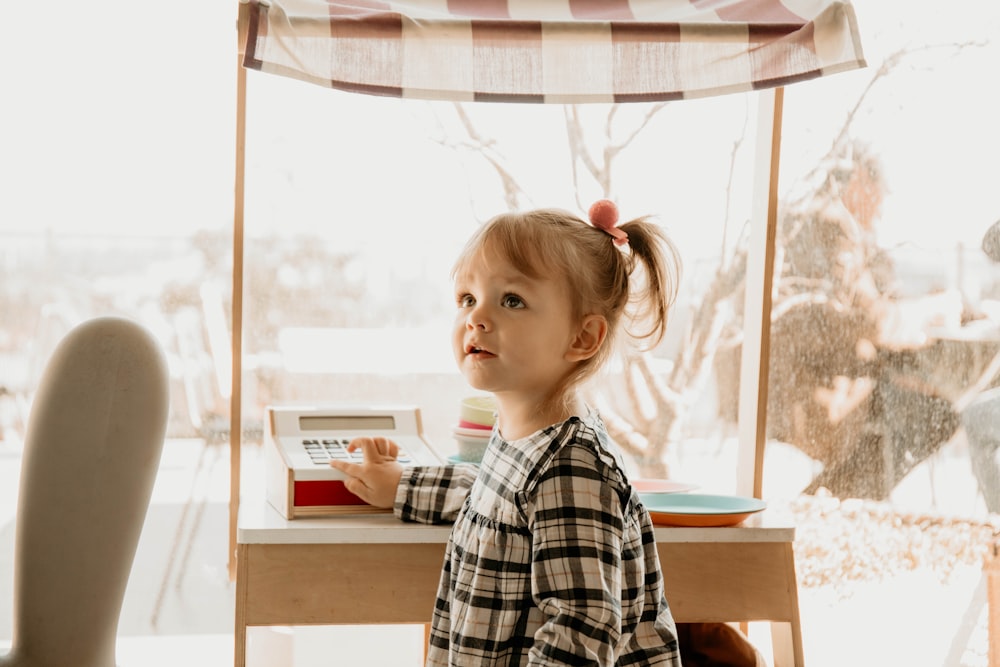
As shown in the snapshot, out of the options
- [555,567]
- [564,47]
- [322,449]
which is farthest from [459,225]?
[555,567]

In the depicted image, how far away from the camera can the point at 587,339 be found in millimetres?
1580

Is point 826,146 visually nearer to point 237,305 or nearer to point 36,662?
point 237,305

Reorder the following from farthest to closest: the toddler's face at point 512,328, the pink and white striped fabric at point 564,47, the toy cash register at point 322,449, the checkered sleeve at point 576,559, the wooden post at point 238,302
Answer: the wooden post at point 238,302
the pink and white striped fabric at point 564,47
the toy cash register at point 322,449
the toddler's face at point 512,328
the checkered sleeve at point 576,559

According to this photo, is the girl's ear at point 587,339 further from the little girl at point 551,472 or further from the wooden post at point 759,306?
the wooden post at point 759,306

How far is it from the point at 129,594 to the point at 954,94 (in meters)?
2.42

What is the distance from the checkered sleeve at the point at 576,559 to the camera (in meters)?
1.33

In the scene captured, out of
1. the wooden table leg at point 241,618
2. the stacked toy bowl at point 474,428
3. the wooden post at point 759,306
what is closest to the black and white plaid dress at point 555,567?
the wooden table leg at point 241,618

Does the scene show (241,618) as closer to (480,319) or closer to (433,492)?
(433,492)

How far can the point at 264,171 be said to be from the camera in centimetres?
268

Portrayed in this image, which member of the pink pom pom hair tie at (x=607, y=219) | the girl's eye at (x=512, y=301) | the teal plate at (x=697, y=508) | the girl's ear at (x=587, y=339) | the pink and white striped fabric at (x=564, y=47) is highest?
the pink and white striped fabric at (x=564, y=47)

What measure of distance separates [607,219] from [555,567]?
51cm

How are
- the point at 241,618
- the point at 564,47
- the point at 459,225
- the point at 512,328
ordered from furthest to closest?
the point at 459,225 → the point at 564,47 → the point at 241,618 → the point at 512,328

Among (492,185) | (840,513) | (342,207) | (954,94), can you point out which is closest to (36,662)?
(342,207)

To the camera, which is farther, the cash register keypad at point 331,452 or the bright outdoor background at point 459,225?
the bright outdoor background at point 459,225
